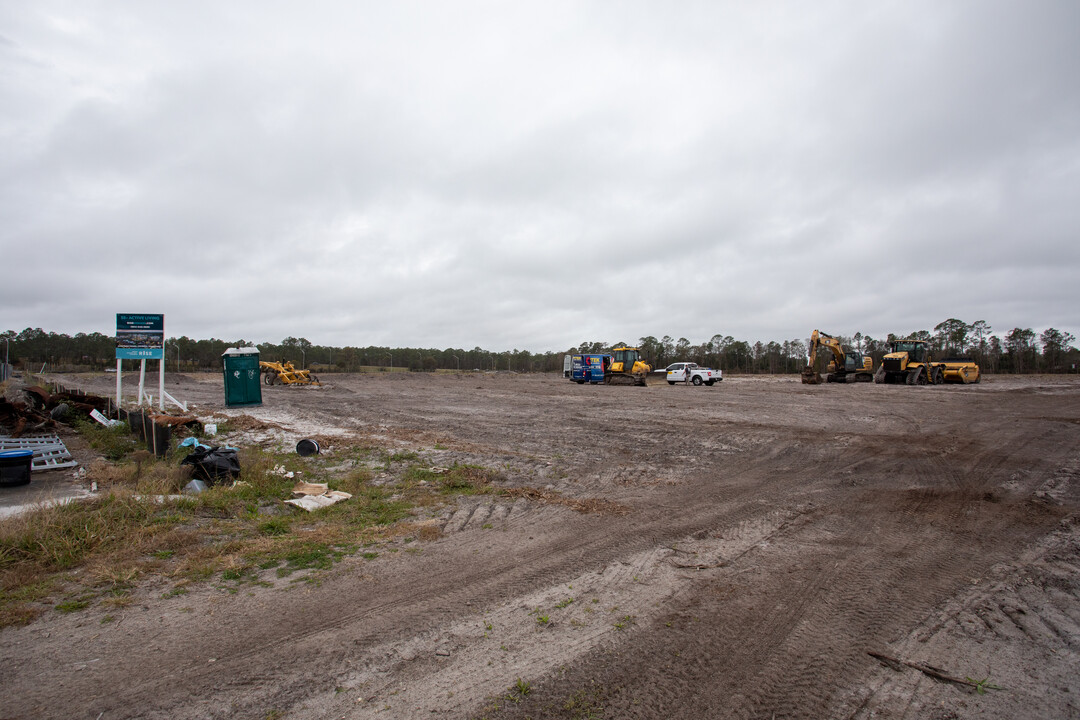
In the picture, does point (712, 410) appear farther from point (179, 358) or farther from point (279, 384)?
point (179, 358)

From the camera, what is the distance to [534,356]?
94062mm

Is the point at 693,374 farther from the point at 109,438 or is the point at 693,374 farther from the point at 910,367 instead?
the point at 109,438

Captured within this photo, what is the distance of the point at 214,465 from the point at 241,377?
48.6ft

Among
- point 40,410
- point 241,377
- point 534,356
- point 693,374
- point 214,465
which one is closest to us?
point 214,465

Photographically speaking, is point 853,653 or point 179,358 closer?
point 853,653

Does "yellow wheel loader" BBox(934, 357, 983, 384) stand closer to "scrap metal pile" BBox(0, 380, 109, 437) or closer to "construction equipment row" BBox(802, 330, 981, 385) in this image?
"construction equipment row" BBox(802, 330, 981, 385)

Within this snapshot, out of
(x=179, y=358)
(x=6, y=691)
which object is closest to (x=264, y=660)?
(x=6, y=691)

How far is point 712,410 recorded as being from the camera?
1805cm

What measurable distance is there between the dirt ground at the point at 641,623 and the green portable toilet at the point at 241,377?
56.9 ft

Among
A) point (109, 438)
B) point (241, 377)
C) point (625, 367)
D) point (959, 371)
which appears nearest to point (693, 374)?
point (625, 367)

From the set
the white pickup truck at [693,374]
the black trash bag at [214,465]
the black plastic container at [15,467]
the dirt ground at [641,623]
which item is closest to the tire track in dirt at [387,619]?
the dirt ground at [641,623]

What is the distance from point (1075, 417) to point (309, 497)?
68.4ft

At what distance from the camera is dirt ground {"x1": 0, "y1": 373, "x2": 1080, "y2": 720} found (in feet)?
8.76

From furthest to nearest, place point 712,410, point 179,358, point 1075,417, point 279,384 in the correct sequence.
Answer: point 179,358, point 279,384, point 712,410, point 1075,417
